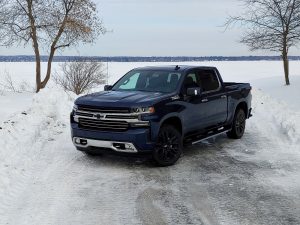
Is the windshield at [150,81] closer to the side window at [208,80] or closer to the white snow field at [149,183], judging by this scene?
the side window at [208,80]

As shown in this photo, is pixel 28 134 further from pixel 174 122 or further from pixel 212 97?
pixel 212 97

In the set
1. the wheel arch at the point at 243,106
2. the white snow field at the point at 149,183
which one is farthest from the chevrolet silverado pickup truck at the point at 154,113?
the wheel arch at the point at 243,106

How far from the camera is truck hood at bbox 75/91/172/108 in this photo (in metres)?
7.19

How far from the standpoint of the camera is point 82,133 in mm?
7531

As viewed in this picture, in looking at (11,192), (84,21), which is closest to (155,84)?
(11,192)

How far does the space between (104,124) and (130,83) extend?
5.55 ft

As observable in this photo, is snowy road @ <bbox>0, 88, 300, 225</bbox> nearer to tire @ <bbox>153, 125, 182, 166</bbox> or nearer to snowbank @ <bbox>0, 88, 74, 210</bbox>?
snowbank @ <bbox>0, 88, 74, 210</bbox>

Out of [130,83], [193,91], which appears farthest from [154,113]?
[130,83]

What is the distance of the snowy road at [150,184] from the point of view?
17.3 feet

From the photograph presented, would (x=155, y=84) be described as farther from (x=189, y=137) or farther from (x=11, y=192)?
(x=11, y=192)

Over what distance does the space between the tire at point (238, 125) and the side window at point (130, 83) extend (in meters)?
2.81

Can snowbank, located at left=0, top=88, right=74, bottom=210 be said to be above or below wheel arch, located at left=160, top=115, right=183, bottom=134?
below

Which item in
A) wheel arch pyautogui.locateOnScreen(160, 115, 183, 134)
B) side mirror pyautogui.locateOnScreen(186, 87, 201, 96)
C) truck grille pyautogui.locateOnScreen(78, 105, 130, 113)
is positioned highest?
side mirror pyautogui.locateOnScreen(186, 87, 201, 96)

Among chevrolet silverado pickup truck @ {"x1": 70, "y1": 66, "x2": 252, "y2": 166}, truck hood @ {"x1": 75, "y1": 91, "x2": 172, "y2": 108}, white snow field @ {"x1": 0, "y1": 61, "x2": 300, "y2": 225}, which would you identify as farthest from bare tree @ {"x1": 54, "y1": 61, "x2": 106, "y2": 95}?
truck hood @ {"x1": 75, "y1": 91, "x2": 172, "y2": 108}
